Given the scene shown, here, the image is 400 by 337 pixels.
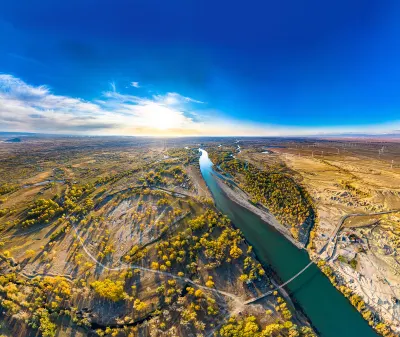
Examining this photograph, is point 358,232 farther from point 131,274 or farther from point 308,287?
point 131,274

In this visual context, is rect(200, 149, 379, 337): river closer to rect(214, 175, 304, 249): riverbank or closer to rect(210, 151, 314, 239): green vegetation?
rect(214, 175, 304, 249): riverbank

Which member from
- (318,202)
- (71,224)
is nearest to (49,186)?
(71,224)

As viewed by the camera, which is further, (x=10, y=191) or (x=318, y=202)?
(x=10, y=191)

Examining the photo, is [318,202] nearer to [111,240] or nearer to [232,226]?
[232,226]

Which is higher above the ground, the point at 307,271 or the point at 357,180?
the point at 357,180

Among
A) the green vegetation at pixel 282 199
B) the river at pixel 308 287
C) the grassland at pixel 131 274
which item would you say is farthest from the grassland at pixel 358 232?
the grassland at pixel 131 274

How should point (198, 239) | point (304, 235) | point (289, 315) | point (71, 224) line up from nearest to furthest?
point (289, 315)
point (198, 239)
point (304, 235)
point (71, 224)
